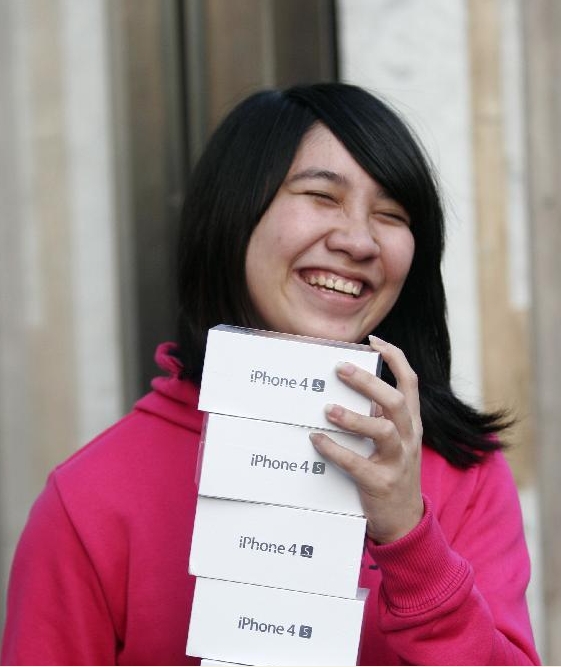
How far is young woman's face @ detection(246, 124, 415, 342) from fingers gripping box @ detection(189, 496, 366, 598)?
387 mm

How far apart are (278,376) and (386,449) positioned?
175 millimetres

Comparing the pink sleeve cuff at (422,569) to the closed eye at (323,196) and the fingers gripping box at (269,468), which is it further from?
the closed eye at (323,196)

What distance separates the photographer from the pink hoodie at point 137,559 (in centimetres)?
199

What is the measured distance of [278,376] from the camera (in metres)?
1.72

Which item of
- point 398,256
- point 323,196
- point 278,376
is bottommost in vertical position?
point 278,376

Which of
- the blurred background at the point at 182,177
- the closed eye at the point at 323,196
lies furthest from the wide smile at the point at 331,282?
the blurred background at the point at 182,177

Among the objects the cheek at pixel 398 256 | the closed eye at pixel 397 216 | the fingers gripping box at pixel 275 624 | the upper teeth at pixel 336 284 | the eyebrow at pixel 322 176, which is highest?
the eyebrow at pixel 322 176

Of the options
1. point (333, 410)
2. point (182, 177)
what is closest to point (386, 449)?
point (333, 410)

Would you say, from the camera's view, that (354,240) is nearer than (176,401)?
Yes

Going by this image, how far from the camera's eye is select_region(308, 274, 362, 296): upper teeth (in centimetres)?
203

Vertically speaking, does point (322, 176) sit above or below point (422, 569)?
above

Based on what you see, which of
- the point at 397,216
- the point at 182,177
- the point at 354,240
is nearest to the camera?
the point at 354,240

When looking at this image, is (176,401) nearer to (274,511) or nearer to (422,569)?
(274,511)

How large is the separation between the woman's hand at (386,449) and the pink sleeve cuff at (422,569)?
2cm
